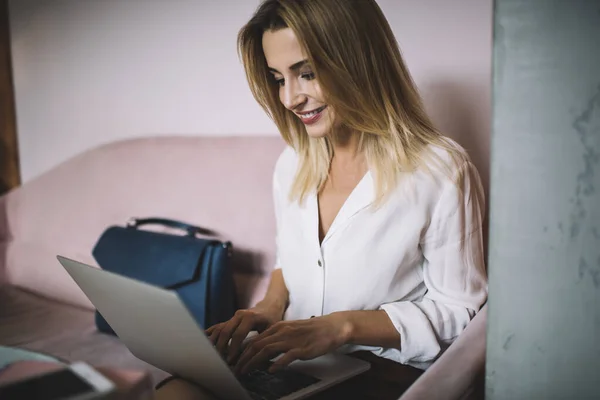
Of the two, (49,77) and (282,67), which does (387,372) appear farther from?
(49,77)

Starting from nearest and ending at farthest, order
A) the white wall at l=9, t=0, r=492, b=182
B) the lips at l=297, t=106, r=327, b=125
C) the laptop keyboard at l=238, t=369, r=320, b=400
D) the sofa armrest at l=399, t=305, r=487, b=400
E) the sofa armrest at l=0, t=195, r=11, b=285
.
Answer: the sofa armrest at l=399, t=305, r=487, b=400, the laptop keyboard at l=238, t=369, r=320, b=400, the lips at l=297, t=106, r=327, b=125, the white wall at l=9, t=0, r=492, b=182, the sofa armrest at l=0, t=195, r=11, b=285

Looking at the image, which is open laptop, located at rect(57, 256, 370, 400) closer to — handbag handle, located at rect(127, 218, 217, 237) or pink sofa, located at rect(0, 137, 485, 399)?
pink sofa, located at rect(0, 137, 485, 399)

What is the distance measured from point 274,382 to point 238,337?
10 cm

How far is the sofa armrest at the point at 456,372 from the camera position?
0.63m

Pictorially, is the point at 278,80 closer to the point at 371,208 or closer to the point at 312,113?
the point at 312,113

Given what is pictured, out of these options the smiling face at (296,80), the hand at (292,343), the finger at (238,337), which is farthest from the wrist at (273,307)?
the smiling face at (296,80)

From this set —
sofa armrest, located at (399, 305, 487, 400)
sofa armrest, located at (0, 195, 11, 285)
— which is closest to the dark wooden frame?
sofa armrest, located at (0, 195, 11, 285)

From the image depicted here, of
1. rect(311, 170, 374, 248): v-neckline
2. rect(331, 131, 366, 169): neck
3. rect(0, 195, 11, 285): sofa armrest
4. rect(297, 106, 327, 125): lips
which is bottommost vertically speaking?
rect(0, 195, 11, 285): sofa armrest

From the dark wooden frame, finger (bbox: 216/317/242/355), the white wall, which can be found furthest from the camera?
the dark wooden frame

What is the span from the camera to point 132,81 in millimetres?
1798

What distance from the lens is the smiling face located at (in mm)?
923

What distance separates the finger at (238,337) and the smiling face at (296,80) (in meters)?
0.35

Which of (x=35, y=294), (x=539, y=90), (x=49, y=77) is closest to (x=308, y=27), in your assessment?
(x=539, y=90)

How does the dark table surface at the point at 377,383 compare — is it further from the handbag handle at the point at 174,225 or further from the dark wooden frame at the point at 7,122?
the dark wooden frame at the point at 7,122
